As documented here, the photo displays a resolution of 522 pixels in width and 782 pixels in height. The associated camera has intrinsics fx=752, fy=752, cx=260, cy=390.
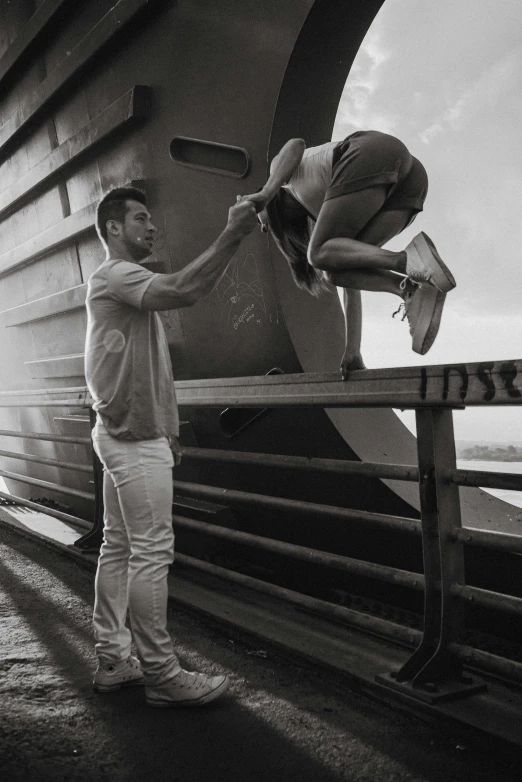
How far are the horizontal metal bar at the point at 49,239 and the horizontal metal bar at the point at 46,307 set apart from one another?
0.35 m

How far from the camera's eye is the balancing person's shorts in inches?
114

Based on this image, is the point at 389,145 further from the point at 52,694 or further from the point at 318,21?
the point at 52,694

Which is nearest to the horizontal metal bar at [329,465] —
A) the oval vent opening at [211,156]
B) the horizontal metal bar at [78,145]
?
the oval vent opening at [211,156]

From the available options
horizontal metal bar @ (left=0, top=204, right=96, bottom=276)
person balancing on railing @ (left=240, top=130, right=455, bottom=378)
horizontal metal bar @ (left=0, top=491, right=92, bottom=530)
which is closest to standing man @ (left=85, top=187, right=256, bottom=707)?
person balancing on railing @ (left=240, top=130, right=455, bottom=378)

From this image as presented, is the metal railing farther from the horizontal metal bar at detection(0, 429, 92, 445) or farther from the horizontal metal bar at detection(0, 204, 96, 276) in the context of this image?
the horizontal metal bar at detection(0, 204, 96, 276)

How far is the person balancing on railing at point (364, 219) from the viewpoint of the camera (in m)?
2.66

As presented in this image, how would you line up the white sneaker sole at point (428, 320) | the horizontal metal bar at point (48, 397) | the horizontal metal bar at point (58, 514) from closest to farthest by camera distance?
the white sneaker sole at point (428, 320) → the horizontal metal bar at point (48, 397) → the horizontal metal bar at point (58, 514)

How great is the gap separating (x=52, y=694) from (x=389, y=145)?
2.36 metres

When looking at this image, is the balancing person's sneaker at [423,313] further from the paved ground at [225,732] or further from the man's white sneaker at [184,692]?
the man's white sneaker at [184,692]

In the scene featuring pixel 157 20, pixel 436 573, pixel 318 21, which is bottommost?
pixel 436 573

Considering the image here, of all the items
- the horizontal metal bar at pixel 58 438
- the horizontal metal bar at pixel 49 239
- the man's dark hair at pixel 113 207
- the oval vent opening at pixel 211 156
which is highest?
the oval vent opening at pixel 211 156

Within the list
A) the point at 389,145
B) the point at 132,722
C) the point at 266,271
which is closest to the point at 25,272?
the point at 266,271

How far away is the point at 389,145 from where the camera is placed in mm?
2920

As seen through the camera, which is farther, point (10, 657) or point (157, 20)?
point (157, 20)
